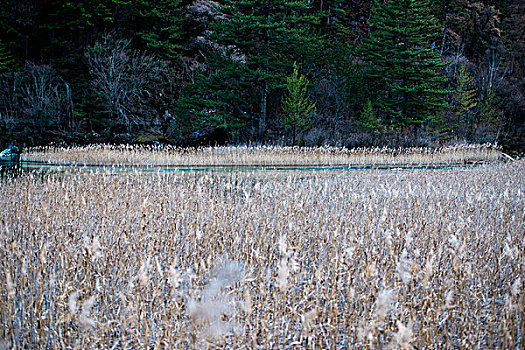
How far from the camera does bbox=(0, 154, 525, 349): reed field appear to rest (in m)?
2.42

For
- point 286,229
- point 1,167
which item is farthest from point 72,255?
point 1,167

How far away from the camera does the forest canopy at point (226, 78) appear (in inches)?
754

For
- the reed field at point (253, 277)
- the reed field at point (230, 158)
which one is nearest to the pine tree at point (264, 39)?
the reed field at point (230, 158)

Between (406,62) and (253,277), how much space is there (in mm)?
19757

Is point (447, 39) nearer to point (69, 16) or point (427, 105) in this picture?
point (427, 105)

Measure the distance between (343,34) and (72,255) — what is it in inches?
1003

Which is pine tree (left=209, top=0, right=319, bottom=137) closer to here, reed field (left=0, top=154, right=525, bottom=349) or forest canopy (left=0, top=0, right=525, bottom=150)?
forest canopy (left=0, top=0, right=525, bottom=150)

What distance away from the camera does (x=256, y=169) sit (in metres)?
12.5

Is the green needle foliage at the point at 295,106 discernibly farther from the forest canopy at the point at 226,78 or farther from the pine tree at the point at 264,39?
the pine tree at the point at 264,39

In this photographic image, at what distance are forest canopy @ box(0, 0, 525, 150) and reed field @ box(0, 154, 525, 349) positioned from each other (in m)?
13.1

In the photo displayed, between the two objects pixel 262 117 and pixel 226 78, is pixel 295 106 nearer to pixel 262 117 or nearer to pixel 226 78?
pixel 262 117

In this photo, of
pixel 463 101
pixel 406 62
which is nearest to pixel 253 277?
pixel 406 62

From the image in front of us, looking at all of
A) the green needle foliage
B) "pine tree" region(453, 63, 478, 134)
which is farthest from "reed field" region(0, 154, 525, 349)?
"pine tree" region(453, 63, 478, 134)

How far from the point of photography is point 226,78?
20438mm
